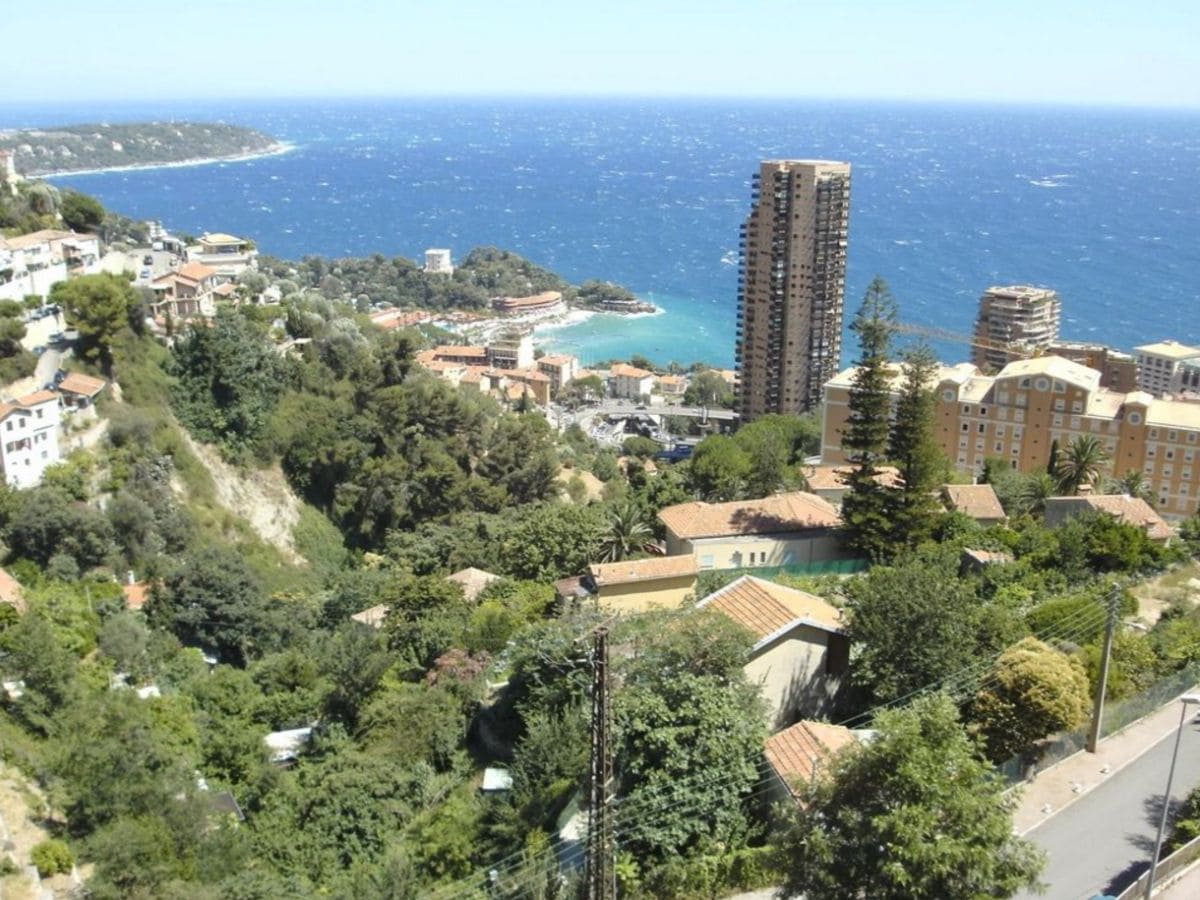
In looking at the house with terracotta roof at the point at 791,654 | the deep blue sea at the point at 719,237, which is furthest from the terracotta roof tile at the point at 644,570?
the deep blue sea at the point at 719,237

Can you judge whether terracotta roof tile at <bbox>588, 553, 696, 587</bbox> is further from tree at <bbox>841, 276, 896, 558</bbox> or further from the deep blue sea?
the deep blue sea

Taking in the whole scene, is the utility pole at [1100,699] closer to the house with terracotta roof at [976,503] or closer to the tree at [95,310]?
the house with terracotta roof at [976,503]

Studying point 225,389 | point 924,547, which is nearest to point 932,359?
point 924,547

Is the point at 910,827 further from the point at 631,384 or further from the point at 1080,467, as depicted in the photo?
the point at 631,384

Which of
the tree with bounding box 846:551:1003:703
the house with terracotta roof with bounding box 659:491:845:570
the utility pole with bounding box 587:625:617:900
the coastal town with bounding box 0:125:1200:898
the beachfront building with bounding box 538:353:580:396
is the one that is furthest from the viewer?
the beachfront building with bounding box 538:353:580:396

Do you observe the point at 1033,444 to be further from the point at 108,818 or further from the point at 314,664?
the point at 108,818

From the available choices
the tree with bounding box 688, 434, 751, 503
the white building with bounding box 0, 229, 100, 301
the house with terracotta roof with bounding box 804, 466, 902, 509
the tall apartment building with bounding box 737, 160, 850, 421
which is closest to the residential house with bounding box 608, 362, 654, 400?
the tall apartment building with bounding box 737, 160, 850, 421
